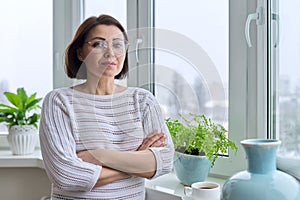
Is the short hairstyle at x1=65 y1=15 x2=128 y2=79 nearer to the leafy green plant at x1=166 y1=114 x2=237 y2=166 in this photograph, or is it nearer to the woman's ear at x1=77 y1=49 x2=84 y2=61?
the woman's ear at x1=77 y1=49 x2=84 y2=61

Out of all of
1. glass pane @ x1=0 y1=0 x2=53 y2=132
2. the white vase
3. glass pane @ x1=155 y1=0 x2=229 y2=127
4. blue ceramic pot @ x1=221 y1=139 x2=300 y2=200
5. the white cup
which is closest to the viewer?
blue ceramic pot @ x1=221 y1=139 x2=300 y2=200

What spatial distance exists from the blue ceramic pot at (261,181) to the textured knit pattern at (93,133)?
60 centimetres

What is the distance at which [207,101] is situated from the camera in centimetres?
146

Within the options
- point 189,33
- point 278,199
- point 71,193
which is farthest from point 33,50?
point 278,199

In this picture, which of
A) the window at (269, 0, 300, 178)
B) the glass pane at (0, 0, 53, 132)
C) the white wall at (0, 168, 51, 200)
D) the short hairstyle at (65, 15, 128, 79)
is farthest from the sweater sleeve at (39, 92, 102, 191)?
the glass pane at (0, 0, 53, 132)

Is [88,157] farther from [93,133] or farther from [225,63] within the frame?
[225,63]

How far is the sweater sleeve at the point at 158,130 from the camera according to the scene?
1.42m

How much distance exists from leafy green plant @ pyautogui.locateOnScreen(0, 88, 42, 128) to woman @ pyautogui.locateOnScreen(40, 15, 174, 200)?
0.87 m

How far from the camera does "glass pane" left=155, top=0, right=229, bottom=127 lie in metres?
1.45

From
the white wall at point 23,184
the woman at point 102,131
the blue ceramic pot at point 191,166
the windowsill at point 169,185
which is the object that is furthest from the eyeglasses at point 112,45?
the white wall at point 23,184

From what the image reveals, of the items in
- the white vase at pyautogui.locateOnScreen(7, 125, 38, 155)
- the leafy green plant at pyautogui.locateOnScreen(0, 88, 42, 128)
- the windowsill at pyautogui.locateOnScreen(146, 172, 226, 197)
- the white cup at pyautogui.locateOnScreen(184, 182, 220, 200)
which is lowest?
the windowsill at pyautogui.locateOnScreen(146, 172, 226, 197)

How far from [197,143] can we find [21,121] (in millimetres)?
1119

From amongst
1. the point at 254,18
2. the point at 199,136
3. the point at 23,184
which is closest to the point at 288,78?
the point at 254,18

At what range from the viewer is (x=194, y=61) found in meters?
1.44
